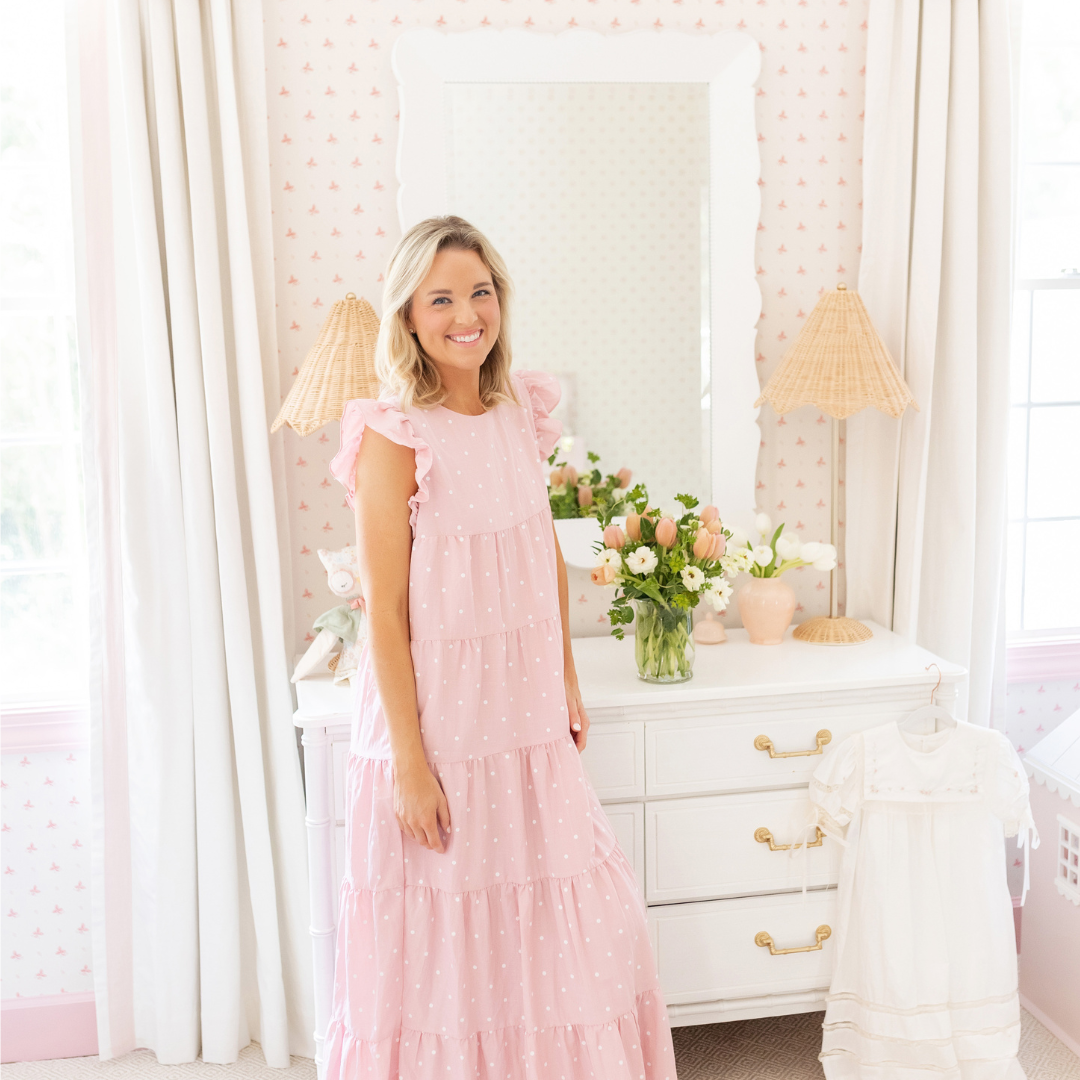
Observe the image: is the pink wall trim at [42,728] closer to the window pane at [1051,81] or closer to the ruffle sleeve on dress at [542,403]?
the ruffle sleeve on dress at [542,403]

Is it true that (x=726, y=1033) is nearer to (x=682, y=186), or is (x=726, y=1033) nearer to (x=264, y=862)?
(x=264, y=862)

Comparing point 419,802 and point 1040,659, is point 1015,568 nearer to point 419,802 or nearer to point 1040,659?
point 1040,659

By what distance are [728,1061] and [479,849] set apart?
96cm

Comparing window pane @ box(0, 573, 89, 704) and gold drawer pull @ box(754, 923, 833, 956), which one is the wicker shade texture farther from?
window pane @ box(0, 573, 89, 704)

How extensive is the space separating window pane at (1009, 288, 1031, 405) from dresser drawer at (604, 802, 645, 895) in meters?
1.46

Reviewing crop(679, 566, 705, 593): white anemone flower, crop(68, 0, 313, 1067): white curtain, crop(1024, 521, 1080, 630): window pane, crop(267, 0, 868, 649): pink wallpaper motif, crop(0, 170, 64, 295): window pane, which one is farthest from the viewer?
crop(1024, 521, 1080, 630): window pane

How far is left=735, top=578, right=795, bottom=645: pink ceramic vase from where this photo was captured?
7.01 ft

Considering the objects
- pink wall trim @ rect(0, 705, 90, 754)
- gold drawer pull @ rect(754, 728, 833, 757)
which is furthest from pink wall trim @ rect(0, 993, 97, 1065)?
gold drawer pull @ rect(754, 728, 833, 757)

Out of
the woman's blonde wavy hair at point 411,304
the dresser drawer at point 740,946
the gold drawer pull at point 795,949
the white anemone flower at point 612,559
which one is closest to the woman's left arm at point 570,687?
the white anemone flower at point 612,559

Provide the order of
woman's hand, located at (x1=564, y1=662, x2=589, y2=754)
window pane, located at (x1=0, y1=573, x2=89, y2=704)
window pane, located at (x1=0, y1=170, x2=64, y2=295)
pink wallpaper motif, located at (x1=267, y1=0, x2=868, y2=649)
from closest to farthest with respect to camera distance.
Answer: woman's hand, located at (x1=564, y1=662, x2=589, y2=754) < pink wallpaper motif, located at (x1=267, y1=0, x2=868, y2=649) < window pane, located at (x1=0, y1=170, x2=64, y2=295) < window pane, located at (x1=0, y1=573, x2=89, y2=704)

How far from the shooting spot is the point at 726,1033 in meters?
2.22

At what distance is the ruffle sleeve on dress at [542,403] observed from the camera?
177 cm

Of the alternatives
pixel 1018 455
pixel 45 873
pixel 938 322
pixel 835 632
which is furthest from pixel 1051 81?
pixel 45 873

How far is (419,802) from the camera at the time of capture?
1509 mm
